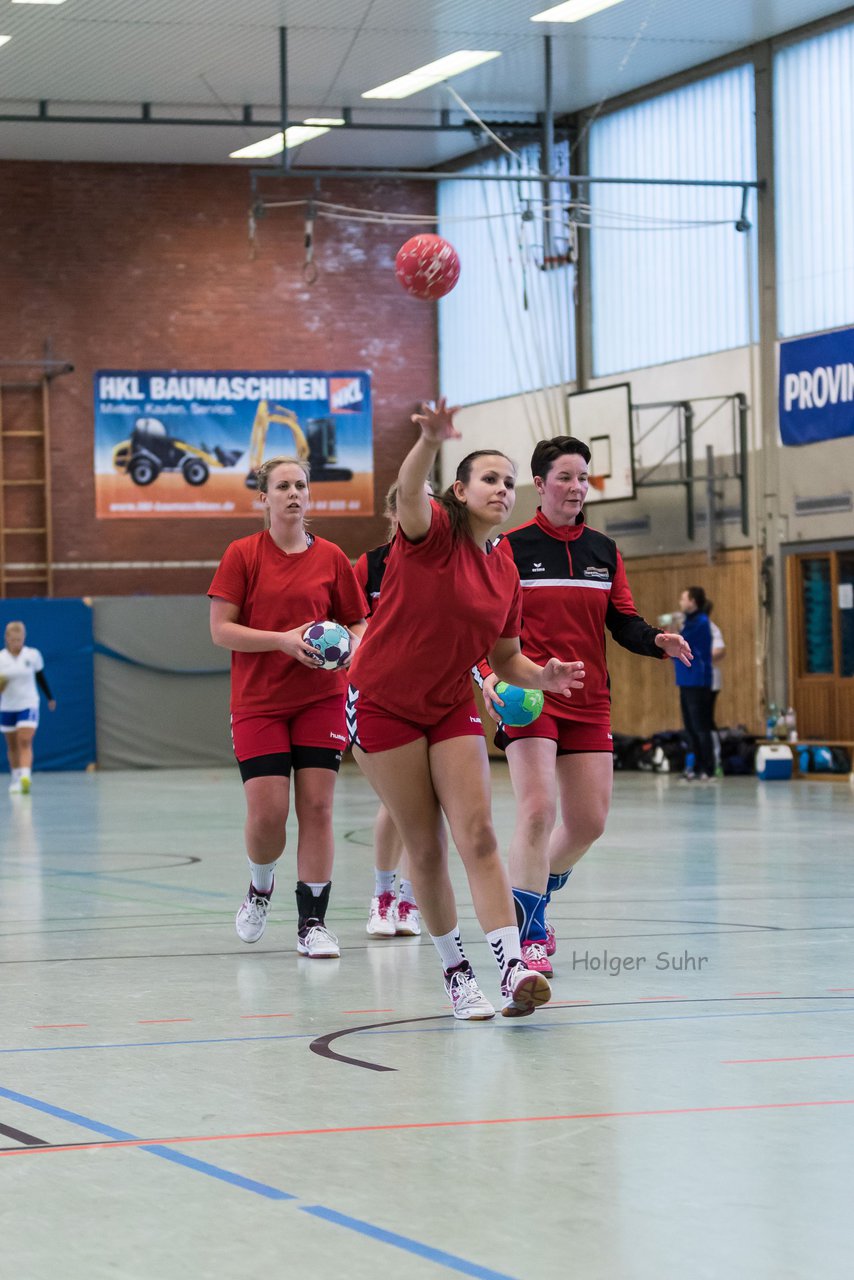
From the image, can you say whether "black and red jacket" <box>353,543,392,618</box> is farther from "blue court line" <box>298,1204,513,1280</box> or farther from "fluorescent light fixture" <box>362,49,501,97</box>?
"fluorescent light fixture" <box>362,49,501,97</box>

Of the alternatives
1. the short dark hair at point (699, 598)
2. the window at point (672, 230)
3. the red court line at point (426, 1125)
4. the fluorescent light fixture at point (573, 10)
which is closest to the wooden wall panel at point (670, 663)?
the window at point (672, 230)

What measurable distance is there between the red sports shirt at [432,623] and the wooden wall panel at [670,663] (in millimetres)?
17917

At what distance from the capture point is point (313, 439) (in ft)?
95.5

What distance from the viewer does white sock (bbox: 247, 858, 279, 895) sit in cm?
760

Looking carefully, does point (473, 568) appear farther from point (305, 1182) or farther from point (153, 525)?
point (153, 525)

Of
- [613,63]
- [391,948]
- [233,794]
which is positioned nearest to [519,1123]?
[391,948]

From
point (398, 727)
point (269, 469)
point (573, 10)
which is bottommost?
point (398, 727)

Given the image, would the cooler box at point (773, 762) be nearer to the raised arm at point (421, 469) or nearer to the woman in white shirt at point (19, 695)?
the woman in white shirt at point (19, 695)

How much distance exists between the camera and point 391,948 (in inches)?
308

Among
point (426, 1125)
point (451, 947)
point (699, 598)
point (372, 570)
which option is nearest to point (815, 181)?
point (699, 598)

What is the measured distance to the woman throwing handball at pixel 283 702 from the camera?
7.45 m

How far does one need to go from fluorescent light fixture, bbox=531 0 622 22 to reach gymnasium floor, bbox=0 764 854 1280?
14.5 meters

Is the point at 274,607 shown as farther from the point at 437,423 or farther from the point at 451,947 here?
the point at 437,423

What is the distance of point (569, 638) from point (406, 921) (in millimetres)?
2032
